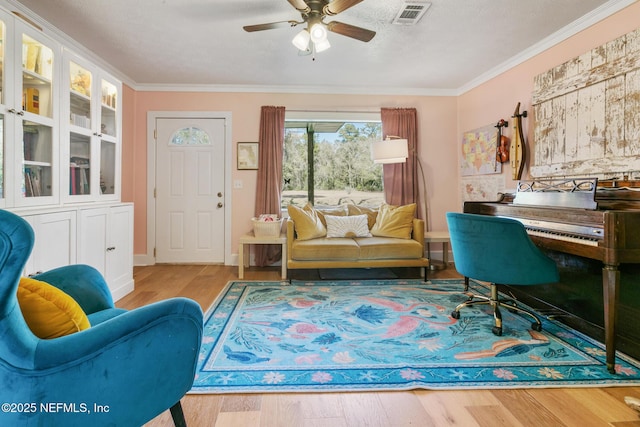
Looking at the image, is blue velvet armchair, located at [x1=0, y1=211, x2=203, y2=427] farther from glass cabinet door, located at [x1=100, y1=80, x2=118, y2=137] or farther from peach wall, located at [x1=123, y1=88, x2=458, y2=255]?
peach wall, located at [x1=123, y1=88, x2=458, y2=255]

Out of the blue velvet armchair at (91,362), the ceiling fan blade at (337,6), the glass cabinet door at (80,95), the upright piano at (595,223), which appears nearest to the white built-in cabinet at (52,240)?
the glass cabinet door at (80,95)

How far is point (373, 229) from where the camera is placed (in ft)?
13.5

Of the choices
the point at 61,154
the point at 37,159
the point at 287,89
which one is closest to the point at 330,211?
the point at 287,89

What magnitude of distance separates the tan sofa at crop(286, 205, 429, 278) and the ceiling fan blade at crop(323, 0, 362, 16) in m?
2.17

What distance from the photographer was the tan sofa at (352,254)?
3600mm

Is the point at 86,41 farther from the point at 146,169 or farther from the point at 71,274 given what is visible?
the point at 71,274

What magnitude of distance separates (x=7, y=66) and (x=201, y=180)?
253 cm

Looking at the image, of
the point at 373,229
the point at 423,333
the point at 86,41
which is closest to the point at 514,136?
the point at 373,229

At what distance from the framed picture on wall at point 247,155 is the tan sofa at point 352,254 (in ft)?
4.27

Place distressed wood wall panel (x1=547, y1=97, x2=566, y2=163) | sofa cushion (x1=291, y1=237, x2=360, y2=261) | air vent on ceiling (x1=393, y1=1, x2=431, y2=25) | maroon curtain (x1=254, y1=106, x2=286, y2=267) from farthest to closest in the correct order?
maroon curtain (x1=254, y1=106, x2=286, y2=267) < sofa cushion (x1=291, y1=237, x2=360, y2=261) < distressed wood wall panel (x1=547, y1=97, x2=566, y2=163) < air vent on ceiling (x1=393, y1=1, x2=431, y2=25)

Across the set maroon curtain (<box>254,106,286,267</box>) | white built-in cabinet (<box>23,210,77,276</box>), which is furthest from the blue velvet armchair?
maroon curtain (<box>254,106,286,267</box>)

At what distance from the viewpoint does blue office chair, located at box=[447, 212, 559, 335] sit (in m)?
2.12

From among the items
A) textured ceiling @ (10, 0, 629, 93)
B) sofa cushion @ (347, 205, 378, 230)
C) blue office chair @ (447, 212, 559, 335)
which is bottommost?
blue office chair @ (447, 212, 559, 335)

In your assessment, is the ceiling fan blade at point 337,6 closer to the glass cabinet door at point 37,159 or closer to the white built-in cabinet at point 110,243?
the glass cabinet door at point 37,159
